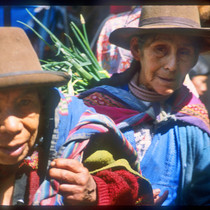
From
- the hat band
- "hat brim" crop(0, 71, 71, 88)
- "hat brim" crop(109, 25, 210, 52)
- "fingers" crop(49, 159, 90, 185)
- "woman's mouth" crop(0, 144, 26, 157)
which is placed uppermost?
the hat band

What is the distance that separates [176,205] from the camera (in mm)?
2016

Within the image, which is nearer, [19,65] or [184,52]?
[19,65]

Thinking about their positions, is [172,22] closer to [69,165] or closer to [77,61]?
[77,61]

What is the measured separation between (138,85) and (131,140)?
341 millimetres

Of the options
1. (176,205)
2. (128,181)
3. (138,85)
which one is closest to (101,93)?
(138,85)

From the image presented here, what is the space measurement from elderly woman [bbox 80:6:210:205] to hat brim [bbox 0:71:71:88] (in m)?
0.50

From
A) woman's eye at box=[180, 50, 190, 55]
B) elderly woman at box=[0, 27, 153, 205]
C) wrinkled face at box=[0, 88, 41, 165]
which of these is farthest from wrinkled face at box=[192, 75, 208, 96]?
wrinkled face at box=[0, 88, 41, 165]

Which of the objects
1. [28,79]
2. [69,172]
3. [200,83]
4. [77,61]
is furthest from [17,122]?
[200,83]

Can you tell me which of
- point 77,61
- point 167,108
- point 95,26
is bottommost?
point 167,108

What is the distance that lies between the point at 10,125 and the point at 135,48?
3.00ft

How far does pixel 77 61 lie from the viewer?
92.9 inches

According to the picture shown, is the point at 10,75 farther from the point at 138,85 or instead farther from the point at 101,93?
the point at 138,85

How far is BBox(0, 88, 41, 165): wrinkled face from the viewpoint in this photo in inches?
63.4

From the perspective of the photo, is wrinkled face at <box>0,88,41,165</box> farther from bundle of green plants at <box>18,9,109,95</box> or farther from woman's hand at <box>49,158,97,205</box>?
bundle of green plants at <box>18,9,109,95</box>
